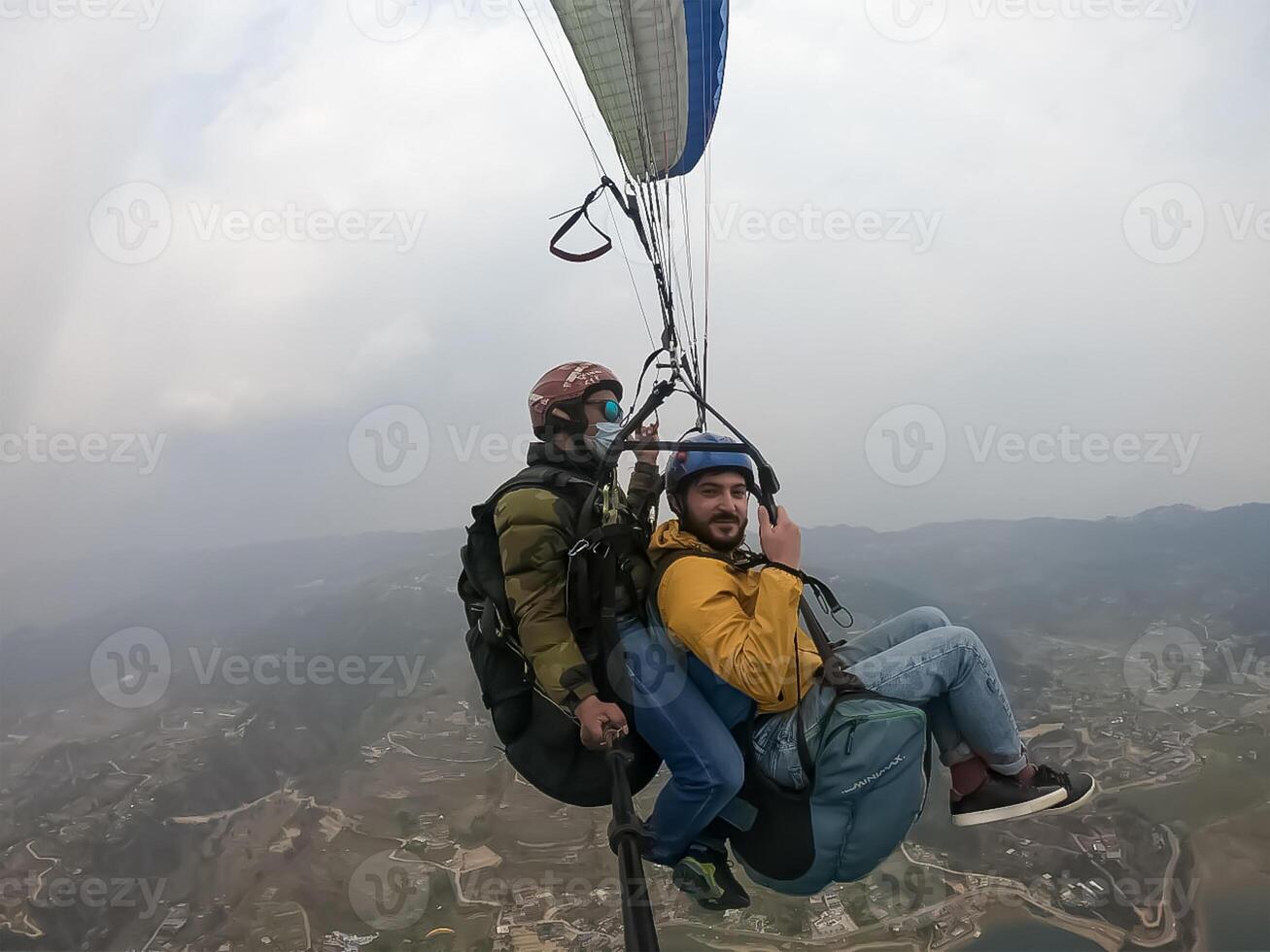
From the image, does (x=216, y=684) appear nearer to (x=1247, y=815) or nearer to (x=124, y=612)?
(x=1247, y=815)

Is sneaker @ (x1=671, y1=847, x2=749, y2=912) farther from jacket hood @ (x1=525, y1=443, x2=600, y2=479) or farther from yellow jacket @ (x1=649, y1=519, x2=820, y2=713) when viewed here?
jacket hood @ (x1=525, y1=443, x2=600, y2=479)

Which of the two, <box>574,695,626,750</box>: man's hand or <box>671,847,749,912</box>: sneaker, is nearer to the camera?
<box>574,695,626,750</box>: man's hand

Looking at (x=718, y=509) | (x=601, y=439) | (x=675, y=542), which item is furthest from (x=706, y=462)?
(x=601, y=439)

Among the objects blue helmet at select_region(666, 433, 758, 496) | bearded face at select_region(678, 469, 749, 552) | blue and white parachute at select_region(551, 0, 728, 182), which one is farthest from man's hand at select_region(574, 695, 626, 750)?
blue and white parachute at select_region(551, 0, 728, 182)

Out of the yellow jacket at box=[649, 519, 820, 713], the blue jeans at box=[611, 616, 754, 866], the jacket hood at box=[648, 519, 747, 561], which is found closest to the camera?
the yellow jacket at box=[649, 519, 820, 713]

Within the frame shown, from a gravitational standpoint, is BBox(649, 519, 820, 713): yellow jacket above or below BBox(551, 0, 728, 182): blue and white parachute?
below
